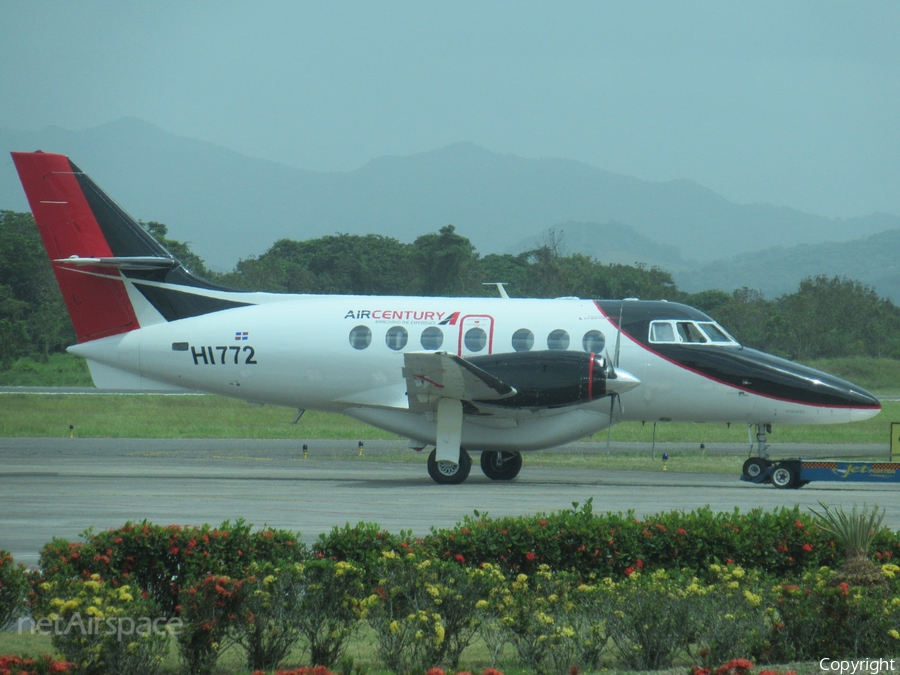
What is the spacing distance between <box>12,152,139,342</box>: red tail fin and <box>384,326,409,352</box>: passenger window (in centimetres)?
580

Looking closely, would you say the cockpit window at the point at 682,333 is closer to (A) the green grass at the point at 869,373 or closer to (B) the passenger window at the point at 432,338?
(B) the passenger window at the point at 432,338

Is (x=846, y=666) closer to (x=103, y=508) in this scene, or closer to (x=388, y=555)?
(x=388, y=555)

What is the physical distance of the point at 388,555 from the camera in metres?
8.10

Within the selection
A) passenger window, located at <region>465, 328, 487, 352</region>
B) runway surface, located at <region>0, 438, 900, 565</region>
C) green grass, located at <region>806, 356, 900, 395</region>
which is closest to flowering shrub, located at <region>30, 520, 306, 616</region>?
runway surface, located at <region>0, 438, 900, 565</region>

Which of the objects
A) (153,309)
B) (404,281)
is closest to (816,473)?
(153,309)

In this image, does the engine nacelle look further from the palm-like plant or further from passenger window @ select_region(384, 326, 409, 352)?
the palm-like plant

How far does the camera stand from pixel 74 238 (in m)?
21.8

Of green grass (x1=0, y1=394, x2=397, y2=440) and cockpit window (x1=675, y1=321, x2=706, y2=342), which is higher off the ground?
cockpit window (x1=675, y1=321, x2=706, y2=342)

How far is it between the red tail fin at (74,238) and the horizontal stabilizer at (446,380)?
6.94 metres

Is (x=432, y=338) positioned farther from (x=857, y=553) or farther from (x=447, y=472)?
(x=857, y=553)

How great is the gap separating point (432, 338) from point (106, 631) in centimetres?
1486

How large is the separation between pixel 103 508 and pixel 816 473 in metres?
13.3

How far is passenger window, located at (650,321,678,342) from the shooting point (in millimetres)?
20953

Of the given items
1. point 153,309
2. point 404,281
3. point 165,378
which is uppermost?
point 404,281
